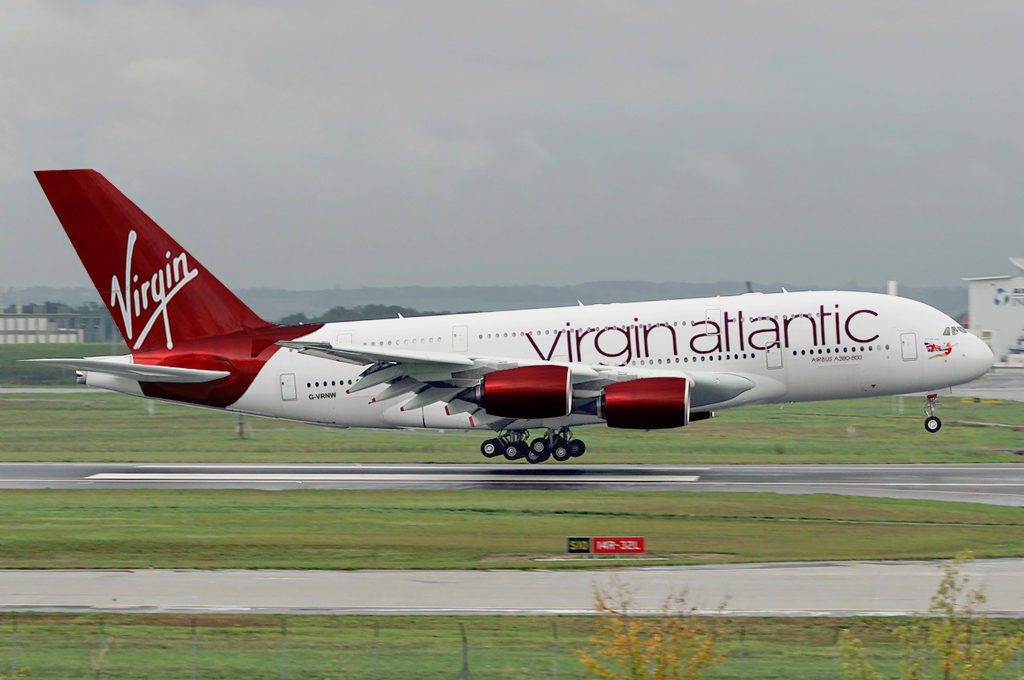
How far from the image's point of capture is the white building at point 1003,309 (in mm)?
143875

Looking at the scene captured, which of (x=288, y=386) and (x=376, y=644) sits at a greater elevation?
(x=288, y=386)

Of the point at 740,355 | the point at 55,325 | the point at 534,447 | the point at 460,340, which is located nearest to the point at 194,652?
the point at 460,340

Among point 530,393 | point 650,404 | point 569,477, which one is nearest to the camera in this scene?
point 650,404

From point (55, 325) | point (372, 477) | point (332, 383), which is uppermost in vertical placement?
point (55, 325)

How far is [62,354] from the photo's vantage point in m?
122

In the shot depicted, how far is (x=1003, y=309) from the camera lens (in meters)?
145

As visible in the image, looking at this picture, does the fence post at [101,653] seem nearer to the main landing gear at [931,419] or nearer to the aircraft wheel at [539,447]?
the aircraft wheel at [539,447]

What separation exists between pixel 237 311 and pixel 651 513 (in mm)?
20112

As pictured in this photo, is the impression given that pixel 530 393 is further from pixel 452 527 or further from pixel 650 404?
pixel 452 527

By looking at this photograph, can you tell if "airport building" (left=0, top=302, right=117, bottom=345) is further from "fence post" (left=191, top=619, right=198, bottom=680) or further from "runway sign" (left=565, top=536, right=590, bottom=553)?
"fence post" (left=191, top=619, right=198, bottom=680)

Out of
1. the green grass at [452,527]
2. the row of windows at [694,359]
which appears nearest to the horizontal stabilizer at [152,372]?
the green grass at [452,527]

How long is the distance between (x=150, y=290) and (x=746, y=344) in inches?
919

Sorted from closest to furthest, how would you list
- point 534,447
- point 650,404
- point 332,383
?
1. point 650,404
2. point 332,383
3. point 534,447

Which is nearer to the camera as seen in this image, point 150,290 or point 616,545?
point 616,545
